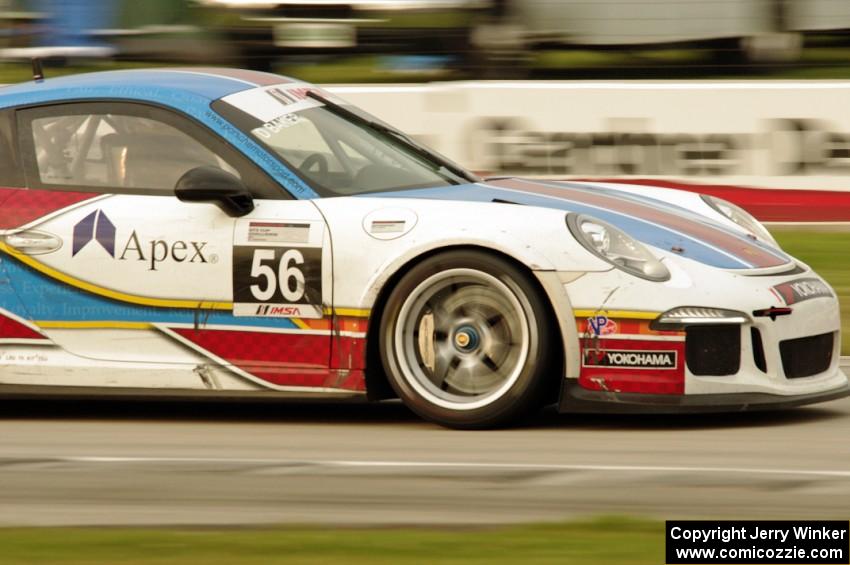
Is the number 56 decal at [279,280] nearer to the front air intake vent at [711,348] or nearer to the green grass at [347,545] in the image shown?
the front air intake vent at [711,348]

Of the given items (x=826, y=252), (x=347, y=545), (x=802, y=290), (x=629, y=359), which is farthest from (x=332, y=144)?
(x=826, y=252)

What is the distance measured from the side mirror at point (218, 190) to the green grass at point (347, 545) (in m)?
1.68

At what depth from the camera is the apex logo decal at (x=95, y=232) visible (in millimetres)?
5945

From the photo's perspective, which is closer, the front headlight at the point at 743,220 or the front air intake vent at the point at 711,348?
the front air intake vent at the point at 711,348

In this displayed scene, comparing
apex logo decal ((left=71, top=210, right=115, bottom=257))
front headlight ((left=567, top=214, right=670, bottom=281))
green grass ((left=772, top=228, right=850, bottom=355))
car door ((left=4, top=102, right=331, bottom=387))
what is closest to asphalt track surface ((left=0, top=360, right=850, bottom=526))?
car door ((left=4, top=102, right=331, bottom=387))

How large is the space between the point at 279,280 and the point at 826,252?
5.48 m

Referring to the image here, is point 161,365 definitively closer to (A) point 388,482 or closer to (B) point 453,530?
(A) point 388,482

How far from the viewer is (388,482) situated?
16.7 ft

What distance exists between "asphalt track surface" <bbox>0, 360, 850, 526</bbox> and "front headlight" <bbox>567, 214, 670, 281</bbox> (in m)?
0.60

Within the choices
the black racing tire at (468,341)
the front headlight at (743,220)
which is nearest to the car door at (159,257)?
the black racing tire at (468,341)

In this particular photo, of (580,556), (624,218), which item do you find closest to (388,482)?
(580,556)

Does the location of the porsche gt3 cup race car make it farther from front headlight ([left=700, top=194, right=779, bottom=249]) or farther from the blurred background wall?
the blurred background wall

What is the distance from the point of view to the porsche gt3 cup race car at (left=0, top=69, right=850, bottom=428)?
5609 millimetres

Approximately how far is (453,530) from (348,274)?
156cm
